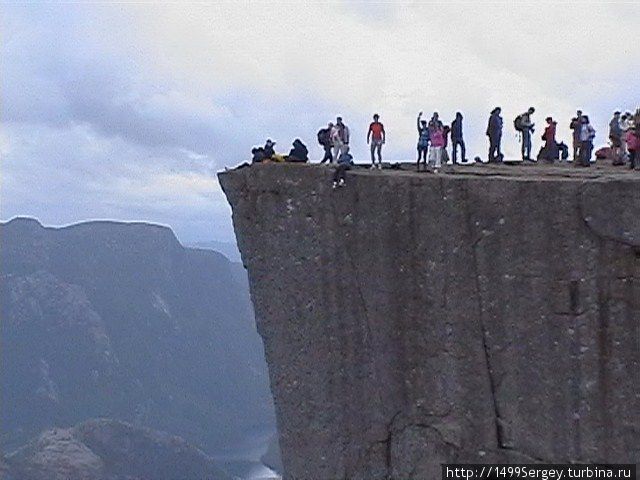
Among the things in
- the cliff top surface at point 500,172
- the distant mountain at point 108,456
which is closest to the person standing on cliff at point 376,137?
the cliff top surface at point 500,172

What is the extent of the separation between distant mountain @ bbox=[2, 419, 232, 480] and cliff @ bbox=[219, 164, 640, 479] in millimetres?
93581

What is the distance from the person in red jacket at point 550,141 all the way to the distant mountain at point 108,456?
93620mm

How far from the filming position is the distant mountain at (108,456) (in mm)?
101562

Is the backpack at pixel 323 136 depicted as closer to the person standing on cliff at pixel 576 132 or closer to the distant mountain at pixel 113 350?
the person standing on cliff at pixel 576 132

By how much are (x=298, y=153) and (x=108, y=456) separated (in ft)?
347

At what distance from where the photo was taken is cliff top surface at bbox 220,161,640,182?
1384cm

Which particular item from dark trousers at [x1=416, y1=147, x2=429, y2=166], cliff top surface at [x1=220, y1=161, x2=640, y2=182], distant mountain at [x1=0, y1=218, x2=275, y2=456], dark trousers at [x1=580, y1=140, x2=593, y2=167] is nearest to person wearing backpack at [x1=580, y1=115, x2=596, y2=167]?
dark trousers at [x1=580, y1=140, x2=593, y2=167]

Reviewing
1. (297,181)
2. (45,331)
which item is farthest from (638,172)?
(45,331)

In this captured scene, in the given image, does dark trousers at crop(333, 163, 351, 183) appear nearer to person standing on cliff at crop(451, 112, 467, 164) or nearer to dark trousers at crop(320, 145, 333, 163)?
dark trousers at crop(320, 145, 333, 163)

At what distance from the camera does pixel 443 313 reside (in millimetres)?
14188

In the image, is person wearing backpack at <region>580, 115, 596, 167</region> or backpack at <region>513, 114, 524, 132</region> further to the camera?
backpack at <region>513, 114, 524, 132</region>

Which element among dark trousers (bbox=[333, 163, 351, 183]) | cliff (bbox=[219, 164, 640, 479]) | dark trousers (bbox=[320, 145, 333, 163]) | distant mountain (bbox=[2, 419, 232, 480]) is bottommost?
distant mountain (bbox=[2, 419, 232, 480])

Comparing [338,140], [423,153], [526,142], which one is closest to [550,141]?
[526,142]

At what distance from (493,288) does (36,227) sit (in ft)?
655
